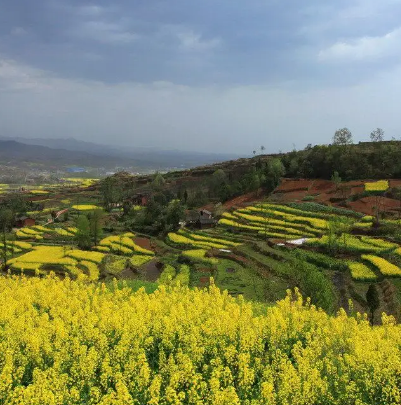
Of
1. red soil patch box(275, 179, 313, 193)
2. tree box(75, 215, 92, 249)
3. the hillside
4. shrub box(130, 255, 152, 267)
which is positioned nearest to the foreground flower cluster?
the hillside

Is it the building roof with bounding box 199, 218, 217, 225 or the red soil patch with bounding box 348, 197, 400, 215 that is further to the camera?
the building roof with bounding box 199, 218, 217, 225

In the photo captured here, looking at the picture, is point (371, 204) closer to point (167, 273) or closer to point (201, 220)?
point (201, 220)

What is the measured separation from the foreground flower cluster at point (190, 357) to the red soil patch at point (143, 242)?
38.1 meters

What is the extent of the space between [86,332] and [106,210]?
8588 centimetres

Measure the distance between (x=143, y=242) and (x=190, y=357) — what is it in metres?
48.5

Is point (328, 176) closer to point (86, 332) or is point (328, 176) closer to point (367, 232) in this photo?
point (367, 232)

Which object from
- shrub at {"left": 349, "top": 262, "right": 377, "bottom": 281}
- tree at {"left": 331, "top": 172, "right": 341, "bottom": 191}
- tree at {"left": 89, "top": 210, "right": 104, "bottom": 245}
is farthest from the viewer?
tree at {"left": 331, "top": 172, "right": 341, "bottom": 191}

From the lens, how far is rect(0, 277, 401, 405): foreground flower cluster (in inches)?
506

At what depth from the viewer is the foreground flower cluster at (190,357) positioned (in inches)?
506

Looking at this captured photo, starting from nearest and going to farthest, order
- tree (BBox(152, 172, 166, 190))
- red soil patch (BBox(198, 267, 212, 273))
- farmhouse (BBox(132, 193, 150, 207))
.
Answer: red soil patch (BBox(198, 267, 212, 273))
farmhouse (BBox(132, 193, 150, 207))
tree (BBox(152, 172, 166, 190))

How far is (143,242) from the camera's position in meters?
63.8

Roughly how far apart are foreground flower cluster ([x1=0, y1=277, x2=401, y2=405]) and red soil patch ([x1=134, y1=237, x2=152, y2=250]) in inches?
1502

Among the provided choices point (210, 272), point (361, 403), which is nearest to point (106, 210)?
point (210, 272)

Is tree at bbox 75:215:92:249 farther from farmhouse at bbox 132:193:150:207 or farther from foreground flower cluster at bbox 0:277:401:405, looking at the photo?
farmhouse at bbox 132:193:150:207
